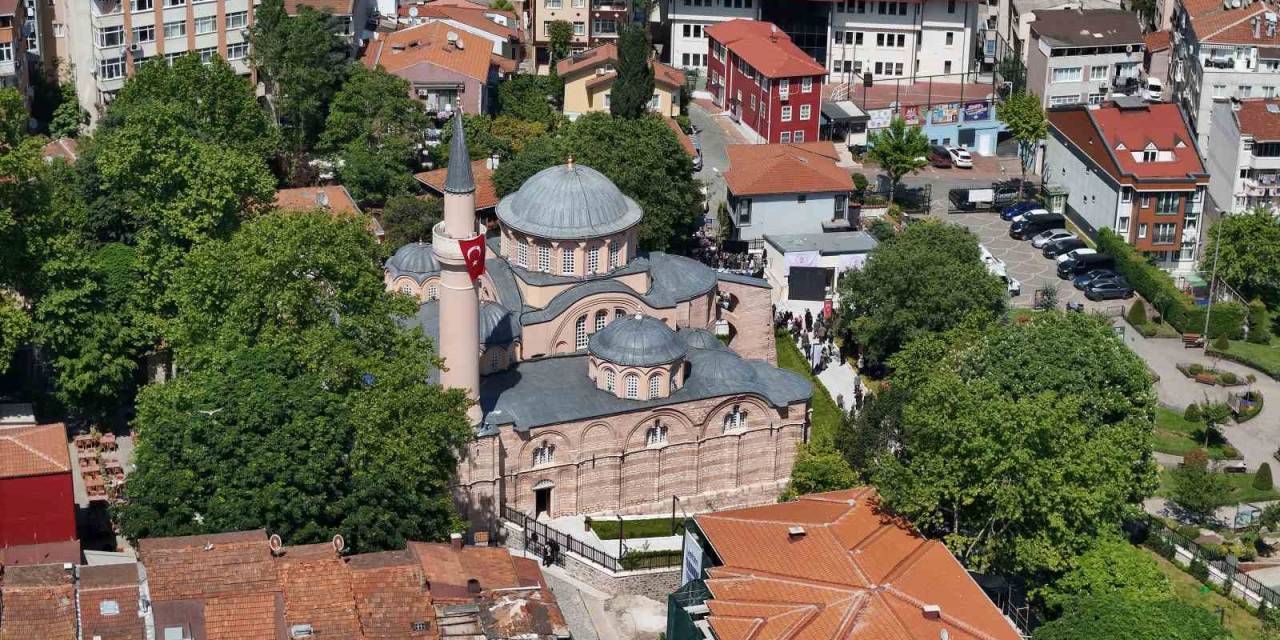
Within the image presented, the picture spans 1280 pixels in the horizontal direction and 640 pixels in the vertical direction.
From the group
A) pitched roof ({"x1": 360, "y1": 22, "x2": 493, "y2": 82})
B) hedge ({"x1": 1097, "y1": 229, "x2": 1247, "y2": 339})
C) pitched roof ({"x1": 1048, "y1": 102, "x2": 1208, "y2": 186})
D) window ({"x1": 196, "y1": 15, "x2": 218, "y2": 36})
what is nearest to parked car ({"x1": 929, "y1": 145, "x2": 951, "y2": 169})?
pitched roof ({"x1": 1048, "y1": 102, "x2": 1208, "y2": 186})

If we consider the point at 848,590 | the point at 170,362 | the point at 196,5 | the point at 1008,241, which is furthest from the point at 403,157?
the point at 848,590

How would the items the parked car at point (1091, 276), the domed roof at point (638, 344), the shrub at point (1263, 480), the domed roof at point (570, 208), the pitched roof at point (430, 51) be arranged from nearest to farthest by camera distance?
the domed roof at point (638, 344)
the domed roof at point (570, 208)
the shrub at point (1263, 480)
the parked car at point (1091, 276)
the pitched roof at point (430, 51)

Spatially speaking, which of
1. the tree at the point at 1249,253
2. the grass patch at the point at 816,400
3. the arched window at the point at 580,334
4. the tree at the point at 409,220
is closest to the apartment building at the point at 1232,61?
the tree at the point at 1249,253

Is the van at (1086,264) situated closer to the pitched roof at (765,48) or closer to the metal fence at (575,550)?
the pitched roof at (765,48)

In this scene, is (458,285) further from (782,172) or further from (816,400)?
(782,172)

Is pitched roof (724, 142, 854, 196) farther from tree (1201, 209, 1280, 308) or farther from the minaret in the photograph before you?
the minaret

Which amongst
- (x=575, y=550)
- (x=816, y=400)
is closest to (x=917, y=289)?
(x=816, y=400)
